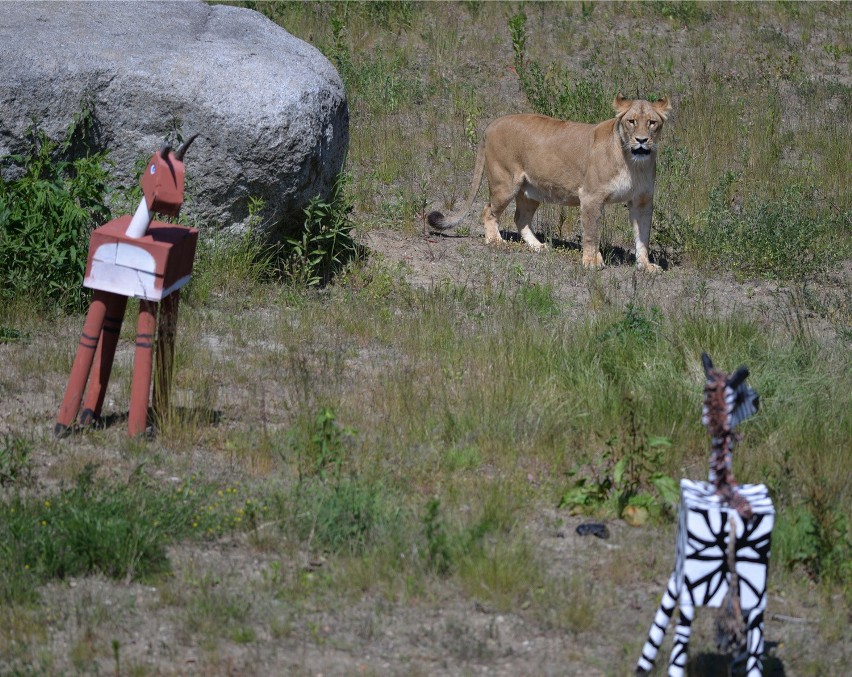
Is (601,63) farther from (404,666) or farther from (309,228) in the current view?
(404,666)

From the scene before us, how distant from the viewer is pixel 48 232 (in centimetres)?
748

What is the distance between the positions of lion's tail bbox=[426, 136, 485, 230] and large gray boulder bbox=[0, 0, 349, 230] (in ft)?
6.00

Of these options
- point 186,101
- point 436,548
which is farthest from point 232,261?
point 436,548

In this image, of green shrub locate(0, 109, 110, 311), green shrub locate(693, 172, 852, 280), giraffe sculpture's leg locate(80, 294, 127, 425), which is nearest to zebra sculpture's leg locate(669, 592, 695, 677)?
giraffe sculpture's leg locate(80, 294, 127, 425)

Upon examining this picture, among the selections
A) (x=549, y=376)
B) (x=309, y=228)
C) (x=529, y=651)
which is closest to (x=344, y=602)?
(x=529, y=651)

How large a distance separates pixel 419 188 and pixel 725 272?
357 cm

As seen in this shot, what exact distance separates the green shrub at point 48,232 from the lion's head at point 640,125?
4.51m

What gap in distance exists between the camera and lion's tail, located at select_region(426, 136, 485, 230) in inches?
410

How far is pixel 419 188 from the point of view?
39.1 ft

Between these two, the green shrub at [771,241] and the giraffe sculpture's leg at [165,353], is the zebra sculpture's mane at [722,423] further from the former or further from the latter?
the green shrub at [771,241]

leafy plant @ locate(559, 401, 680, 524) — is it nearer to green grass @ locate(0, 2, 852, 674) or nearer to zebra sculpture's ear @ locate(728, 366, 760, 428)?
green grass @ locate(0, 2, 852, 674)

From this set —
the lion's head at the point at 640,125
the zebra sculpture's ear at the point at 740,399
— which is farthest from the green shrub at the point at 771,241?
the zebra sculpture's ear at the point at 740,399

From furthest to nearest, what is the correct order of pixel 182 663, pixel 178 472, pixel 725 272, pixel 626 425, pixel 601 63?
pixel 601 63 → pixel 725 272 → pixel 626 425 → pixel 178 472 → pixel 182 663

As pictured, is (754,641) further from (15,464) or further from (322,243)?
(322,243)
